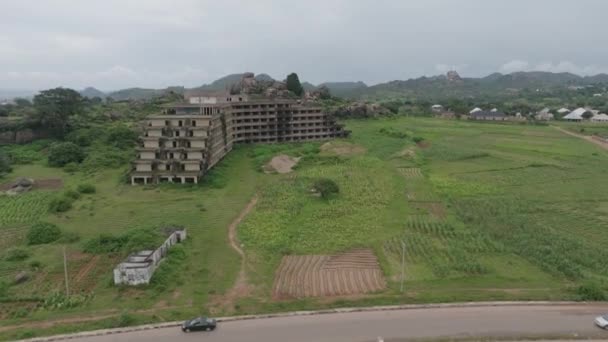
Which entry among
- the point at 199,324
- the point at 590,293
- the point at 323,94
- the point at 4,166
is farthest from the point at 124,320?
the point at 323,94

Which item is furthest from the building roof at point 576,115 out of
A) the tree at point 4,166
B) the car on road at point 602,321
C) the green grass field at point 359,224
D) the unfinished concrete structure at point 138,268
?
the tree at point 4,166

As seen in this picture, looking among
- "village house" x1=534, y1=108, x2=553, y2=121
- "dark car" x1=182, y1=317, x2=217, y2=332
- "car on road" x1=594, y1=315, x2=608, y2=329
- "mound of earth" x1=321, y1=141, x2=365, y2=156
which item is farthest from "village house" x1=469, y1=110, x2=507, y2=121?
"dark car" x1=182, y1=317, x2=217, y2=332

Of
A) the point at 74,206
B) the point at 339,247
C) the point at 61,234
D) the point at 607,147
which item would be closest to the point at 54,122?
the point at 74,206

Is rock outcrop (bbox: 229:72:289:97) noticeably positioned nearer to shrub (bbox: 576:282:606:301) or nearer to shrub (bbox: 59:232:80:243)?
shrub (bbox: 59:232:80:243)

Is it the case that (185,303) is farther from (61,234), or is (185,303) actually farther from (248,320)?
(61,234)

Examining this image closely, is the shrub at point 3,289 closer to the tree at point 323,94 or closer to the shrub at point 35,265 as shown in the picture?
the shrub at point 35,265

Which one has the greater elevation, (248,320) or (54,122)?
(54,122)
